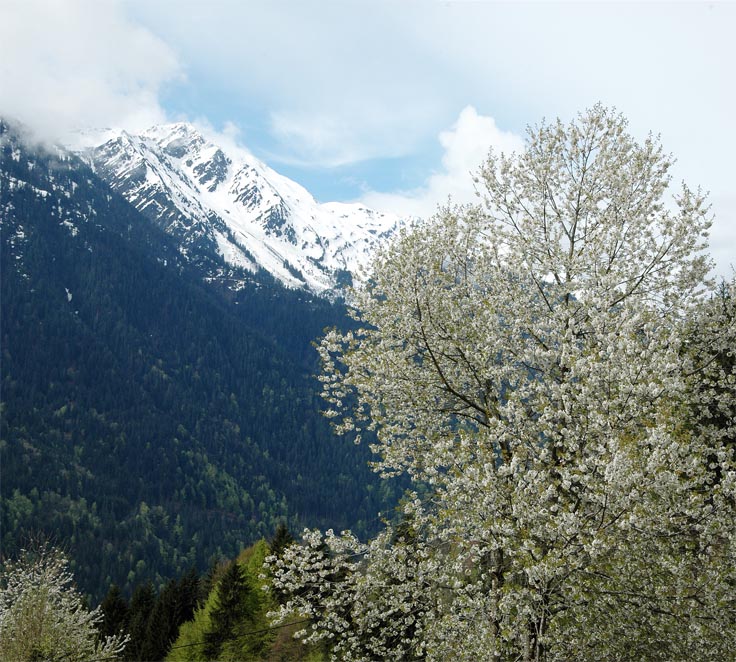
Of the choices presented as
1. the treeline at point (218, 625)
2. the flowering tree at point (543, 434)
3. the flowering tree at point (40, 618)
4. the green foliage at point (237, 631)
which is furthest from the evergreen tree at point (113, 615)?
Result: the flowering tree at point (543, 434)

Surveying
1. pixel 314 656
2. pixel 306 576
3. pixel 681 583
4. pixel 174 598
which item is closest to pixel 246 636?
pixel 314 656

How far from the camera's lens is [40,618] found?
30375 mm

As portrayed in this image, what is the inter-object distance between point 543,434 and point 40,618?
29041 millimetres

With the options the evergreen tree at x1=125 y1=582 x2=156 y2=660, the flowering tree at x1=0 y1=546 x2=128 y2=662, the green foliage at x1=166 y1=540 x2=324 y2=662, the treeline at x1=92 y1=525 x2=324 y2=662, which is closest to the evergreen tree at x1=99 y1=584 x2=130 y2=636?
the treeline at x1=92 y1=525 x2=324 y2=662

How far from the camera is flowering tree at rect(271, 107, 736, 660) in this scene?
10.5 meters

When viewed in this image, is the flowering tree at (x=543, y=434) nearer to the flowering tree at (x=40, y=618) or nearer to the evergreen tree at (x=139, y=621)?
the flowering tree at (x=40, y=618)

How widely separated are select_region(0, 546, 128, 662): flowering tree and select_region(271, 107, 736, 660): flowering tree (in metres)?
21.6

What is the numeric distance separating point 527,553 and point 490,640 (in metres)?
2.74

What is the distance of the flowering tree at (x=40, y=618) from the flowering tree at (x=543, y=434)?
70.9ft

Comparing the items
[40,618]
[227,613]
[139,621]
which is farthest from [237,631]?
[40,618]

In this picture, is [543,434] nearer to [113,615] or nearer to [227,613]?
[227,613]

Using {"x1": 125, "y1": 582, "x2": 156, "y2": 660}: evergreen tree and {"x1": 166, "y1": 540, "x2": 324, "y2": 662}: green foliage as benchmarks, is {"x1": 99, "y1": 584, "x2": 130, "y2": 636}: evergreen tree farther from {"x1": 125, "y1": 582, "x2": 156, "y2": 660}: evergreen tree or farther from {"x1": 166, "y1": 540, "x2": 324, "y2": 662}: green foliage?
{"x1": 166, "y1": 540, "x2": 324, "y2": 662}: green foliage

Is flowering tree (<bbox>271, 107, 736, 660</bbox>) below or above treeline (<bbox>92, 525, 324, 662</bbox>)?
above

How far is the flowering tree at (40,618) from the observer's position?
29.5 metres
